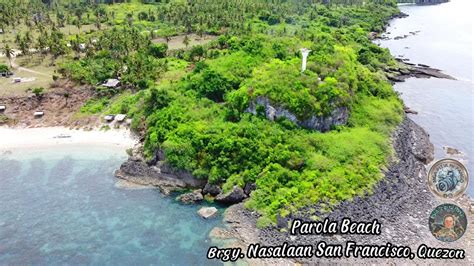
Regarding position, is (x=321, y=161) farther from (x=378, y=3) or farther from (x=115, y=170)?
(x=378, y=3)

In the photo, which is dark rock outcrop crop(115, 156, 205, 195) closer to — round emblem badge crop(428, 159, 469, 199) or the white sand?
the white sand

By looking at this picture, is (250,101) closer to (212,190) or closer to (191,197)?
(212,190)

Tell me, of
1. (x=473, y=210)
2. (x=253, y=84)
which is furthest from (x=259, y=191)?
(x=473, y=210)

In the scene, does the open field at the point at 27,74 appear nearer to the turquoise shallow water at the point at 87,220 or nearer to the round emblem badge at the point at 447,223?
the turquoise shallow water at the point at 87,220

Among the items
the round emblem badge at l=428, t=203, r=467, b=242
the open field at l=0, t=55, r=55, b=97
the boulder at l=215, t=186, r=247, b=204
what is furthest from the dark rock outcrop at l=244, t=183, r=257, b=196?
the open field at l=0, t=55, r=55, b=97

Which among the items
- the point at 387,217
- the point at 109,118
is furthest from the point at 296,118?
the point at 109,118

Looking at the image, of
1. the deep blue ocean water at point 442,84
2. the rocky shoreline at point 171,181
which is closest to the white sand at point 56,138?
the rocky shoreline at point 171,181
